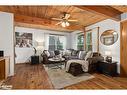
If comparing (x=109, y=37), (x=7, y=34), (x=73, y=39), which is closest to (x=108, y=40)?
(x=109, y=37)

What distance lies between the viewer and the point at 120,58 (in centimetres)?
402

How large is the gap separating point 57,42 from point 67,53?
4.78 ft

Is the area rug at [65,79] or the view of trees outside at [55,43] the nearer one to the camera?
the area rug at [65,79]

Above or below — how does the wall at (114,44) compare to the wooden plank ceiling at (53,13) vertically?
below

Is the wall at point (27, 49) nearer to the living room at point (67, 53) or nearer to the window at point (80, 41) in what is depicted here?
the living room at point (67, 53)

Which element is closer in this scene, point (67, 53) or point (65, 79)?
point (65, 79)

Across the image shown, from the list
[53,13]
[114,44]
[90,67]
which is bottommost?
[90,67]

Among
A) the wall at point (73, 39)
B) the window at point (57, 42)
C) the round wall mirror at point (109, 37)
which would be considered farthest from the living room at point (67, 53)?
the wall at point (73, 39)

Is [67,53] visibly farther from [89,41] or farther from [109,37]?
[109,37]

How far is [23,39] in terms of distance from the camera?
6.46 metres

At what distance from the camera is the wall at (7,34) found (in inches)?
147

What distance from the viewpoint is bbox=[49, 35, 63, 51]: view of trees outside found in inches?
294
